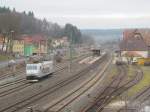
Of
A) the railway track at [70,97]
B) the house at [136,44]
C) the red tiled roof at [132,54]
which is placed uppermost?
the house at [136,44]

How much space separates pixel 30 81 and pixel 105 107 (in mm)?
22063

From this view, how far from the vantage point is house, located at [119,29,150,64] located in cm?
10005

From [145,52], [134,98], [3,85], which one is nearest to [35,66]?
[3,85]

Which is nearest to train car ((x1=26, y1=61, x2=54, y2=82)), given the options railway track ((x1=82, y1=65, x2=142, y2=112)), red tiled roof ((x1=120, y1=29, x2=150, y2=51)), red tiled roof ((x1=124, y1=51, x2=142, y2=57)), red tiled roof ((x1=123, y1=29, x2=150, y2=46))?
railway track ((x1=82, y1=65, x2=142, y2=112))

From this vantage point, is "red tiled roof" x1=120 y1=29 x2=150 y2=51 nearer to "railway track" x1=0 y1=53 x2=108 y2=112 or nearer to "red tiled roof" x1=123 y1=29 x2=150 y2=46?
"red tiled roof" x1=123 y1=29 x2=150 y2=46

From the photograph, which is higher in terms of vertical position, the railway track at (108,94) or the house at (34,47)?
the house at (34,47)

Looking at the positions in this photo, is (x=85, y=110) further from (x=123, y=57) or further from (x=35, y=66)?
(x=123, y=57)

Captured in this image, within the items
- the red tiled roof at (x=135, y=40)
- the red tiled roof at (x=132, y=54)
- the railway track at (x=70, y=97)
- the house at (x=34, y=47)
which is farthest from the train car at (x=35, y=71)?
the house at (x=34, y=47)

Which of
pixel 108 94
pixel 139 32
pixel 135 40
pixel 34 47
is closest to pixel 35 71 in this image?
pixel 108 94

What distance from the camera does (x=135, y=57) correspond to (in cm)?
9319

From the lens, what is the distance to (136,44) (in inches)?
A: 4181

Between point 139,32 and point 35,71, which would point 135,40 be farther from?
point 35,71

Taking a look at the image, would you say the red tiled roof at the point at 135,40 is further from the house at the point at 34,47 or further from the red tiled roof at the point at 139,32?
the house at the point at 34,47

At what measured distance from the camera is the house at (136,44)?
100 m
